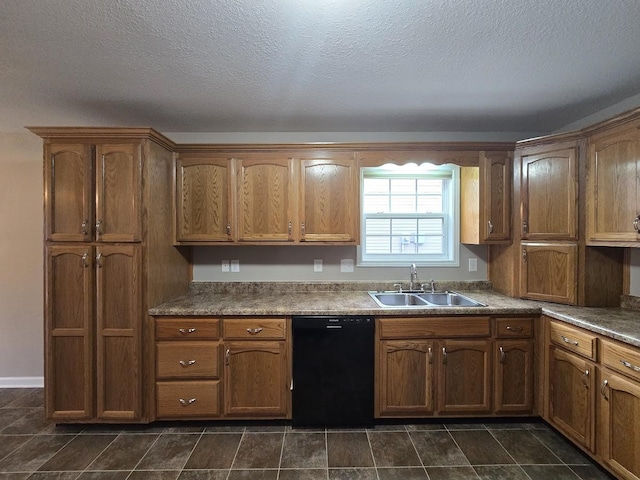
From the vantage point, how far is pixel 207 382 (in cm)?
232

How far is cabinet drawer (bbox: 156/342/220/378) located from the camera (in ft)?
7.59

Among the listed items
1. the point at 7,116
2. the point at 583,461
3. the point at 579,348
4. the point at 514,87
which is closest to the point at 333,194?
the point at 514,87

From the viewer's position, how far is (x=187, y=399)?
91.0 inches

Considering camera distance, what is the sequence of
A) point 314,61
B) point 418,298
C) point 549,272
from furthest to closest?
point 418,298, point 549,272, point 314,61

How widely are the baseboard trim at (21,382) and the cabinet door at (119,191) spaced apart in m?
1.95

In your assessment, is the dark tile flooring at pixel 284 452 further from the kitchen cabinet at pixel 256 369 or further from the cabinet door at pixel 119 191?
the cabinet door at pixel 119 191

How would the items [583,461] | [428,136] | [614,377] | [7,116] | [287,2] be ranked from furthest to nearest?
1. [428,136]
2. [7,116]
3. [583,461]
4. [614,377]
5. [287,2]

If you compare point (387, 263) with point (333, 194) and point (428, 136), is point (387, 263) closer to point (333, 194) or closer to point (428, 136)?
point (333, 194)

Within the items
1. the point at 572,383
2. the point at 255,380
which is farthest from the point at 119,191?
the point at 572,383

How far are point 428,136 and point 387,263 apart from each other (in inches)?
49.5

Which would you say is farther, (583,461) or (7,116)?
(7,116)

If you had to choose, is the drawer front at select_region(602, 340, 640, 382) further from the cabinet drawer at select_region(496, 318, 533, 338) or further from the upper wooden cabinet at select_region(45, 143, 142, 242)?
the upper wooden cabinet at select_region(45, 143, 142, 242)

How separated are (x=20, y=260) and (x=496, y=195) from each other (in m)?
4.35

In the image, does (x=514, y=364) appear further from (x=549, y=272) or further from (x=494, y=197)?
(x=494, y=197)
